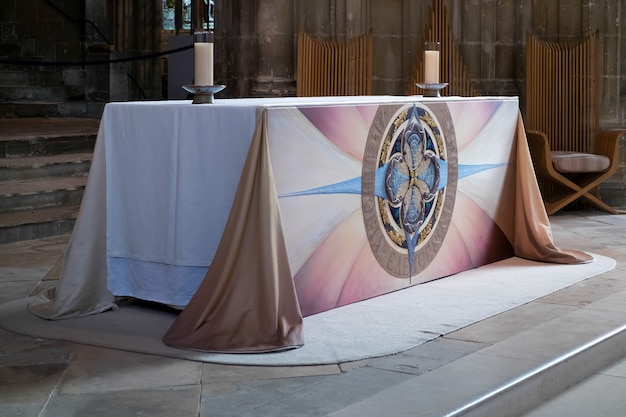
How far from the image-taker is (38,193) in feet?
25.3

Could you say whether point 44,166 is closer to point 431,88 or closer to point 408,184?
point 431,88

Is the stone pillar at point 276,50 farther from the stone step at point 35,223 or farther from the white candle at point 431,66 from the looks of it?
the white candle at point 431,66

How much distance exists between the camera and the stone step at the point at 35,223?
23.0 ft

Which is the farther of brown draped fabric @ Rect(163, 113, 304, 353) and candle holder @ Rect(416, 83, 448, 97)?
candle holder @ Rect(416, 83, 448, 97)

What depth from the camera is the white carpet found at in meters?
4.20

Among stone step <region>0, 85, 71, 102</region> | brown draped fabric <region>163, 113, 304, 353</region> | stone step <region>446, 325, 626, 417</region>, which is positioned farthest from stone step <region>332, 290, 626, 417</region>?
stone step <region>0, 85, 71, 102</region>

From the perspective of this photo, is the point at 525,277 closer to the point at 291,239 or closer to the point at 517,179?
the point at 517,179

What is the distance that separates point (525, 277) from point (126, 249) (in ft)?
7.08

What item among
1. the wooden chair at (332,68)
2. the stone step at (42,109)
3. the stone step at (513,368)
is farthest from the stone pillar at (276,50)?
the stone step at (513,368)

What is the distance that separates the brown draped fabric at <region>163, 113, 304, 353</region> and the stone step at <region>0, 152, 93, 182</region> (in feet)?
12.8

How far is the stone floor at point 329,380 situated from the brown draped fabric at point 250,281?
286 millimetres

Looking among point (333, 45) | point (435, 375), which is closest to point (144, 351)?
point (435, 375)

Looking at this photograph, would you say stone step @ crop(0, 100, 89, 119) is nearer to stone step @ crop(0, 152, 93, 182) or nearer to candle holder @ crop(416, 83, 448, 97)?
stone step @ crop(0, 152, 93, 182)

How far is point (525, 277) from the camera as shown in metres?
5.80
